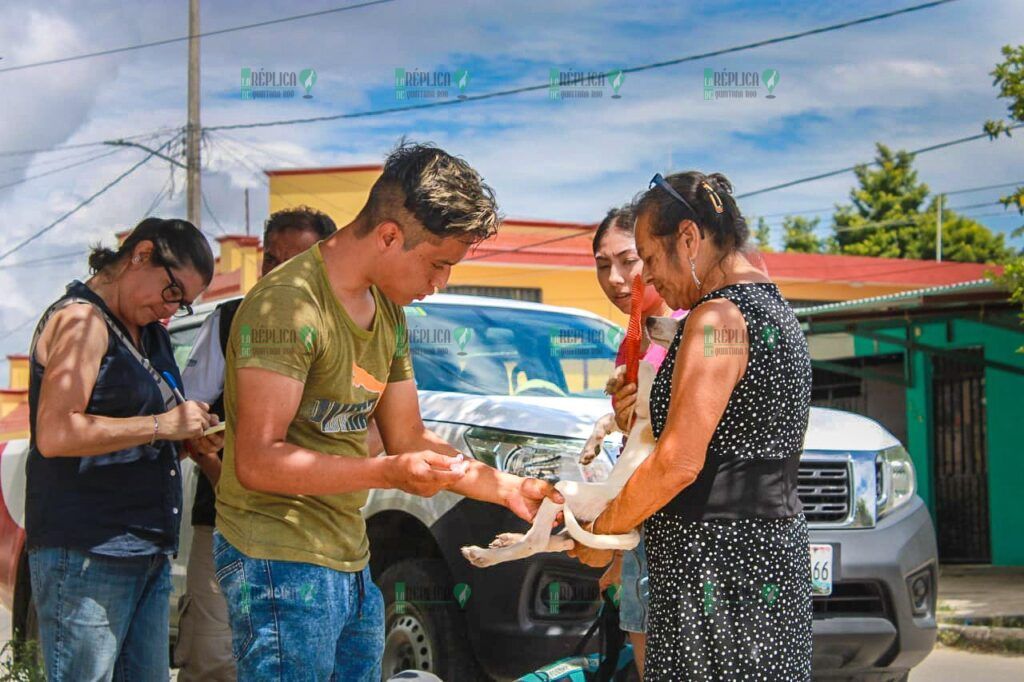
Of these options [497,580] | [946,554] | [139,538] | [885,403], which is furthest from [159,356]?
[885,403]

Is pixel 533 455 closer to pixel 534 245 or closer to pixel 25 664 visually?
pixel 25 664

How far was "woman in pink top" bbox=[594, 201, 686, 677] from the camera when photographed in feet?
13.1

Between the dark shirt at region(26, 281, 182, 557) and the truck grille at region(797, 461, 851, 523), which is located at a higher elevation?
the dark shirt at region(26, 281, 182, 557)

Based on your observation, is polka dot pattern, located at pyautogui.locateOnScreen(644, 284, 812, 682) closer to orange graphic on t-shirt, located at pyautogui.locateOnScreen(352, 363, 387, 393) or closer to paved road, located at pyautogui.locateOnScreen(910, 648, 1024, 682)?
orange graphic on t-shirt, located at pyautogui.locateOnScreen(352, 363, 387, 393)

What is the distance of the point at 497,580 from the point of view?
464 cm

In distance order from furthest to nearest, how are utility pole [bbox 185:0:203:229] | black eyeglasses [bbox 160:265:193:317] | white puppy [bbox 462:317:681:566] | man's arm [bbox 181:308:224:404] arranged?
utility pole [bbox 185:0:203:229] → man's arm [bbox 181:308:224:404] → black eyeglasses [bbox 160:265:193:317] → white puppy [bbox 462:317:681:566]

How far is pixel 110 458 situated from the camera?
3512 millimetres

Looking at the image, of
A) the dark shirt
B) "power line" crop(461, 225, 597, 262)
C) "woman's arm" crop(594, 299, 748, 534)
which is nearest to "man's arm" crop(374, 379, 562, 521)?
"woman's arm" crop(594, 299, 748, 534)

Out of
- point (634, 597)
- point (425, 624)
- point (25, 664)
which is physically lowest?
point (25, 664)

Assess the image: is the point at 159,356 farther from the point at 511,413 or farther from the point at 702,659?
the point at 702,659

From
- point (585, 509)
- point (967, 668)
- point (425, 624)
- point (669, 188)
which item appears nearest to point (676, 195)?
point (669, 188)

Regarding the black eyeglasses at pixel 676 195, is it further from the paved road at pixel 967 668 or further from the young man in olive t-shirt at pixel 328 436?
the paved road at pixel 967 668

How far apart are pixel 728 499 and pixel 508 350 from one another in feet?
10.3

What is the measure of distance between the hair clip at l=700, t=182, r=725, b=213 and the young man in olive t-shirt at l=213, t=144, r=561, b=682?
0.55 meters
